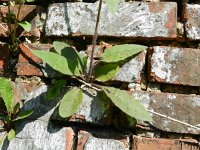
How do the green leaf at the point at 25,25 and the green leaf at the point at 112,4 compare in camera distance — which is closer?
the green leaf at the point at 112,4

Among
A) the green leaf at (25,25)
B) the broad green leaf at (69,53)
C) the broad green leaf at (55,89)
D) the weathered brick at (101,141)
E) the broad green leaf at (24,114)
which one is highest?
the green leaf at (25,25)

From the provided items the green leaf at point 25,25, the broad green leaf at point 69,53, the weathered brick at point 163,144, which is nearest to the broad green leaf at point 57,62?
the broad green leaf at point 69,53

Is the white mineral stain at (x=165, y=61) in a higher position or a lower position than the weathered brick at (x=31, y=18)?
lower

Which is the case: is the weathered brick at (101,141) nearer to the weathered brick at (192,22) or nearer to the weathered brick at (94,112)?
the weathered brick at (94,112)

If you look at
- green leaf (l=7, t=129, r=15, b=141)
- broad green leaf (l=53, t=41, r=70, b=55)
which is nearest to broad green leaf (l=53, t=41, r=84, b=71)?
broad green leaf (l=53, t=41, r=70, b=55)
